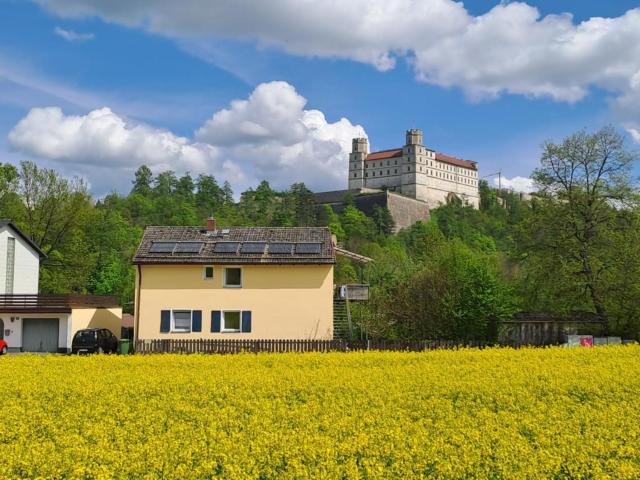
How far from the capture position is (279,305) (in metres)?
33.4

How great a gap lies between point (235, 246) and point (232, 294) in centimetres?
267

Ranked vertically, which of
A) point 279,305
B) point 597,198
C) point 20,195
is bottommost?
point 279,305

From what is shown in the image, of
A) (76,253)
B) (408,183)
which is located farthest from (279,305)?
(408,183)

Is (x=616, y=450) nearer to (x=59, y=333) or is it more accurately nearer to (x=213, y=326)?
(x=213, y=326)

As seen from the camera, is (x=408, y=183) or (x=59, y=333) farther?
(x=408, y=183)

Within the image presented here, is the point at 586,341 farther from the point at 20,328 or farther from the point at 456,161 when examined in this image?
the point at 456,161

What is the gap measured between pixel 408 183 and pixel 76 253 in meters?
117

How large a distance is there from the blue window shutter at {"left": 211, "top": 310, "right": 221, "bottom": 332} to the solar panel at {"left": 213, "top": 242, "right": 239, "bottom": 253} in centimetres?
326

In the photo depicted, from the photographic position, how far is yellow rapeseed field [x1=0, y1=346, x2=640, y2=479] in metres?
9.83

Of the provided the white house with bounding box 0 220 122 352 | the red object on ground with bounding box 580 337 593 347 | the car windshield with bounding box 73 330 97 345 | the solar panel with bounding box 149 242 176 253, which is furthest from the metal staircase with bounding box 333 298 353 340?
the white house with bounding box 0 220 122 352

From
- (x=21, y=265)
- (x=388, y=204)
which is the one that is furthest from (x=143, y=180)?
(x=21, y=265)

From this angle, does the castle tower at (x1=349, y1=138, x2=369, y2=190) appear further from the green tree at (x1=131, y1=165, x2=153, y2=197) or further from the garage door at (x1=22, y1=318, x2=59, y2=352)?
the garage door at (x1=22, y1=318, x2=59, y2=352)

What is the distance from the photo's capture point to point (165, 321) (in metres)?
33.0

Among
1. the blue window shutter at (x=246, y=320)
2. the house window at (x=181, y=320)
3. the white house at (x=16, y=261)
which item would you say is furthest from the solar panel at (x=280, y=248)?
the white house at (x=16, y=261)
